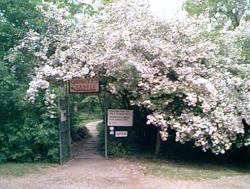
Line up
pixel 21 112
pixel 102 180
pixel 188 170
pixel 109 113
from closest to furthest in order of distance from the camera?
1. pixel 102 180
2. pixel 188 170
3. pixel 21 112
4. pixel 109 113

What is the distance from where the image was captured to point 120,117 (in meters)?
13.8

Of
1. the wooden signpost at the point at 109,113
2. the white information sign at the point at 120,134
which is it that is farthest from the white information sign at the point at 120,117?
the white information sign at the point at 120,134

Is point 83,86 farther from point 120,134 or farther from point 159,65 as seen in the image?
point 159,65

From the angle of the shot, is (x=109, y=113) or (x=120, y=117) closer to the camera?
(x=109, y=113)

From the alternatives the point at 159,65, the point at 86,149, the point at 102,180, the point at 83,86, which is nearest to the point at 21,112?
the point at 83,86

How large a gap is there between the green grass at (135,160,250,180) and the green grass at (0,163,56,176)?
112 inches

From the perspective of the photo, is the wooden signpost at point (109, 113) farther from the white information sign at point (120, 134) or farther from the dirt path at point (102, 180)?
the dirt path at point (102, 180)

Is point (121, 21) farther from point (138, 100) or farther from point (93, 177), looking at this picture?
point (93, 177)

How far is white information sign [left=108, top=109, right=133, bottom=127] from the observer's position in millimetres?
13578

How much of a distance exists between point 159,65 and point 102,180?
3.71 m

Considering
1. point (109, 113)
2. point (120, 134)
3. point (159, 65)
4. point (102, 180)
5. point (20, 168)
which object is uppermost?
point (159, 65)

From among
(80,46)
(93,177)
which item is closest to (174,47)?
(80,46)

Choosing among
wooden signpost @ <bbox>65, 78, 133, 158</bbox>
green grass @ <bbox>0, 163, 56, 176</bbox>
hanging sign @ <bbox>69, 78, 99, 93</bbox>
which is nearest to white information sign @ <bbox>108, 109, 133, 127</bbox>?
wooden signpost @ <bbox>65, 78, 133, 158</bbox>

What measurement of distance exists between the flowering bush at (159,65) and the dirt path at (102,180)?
50.9 inches
